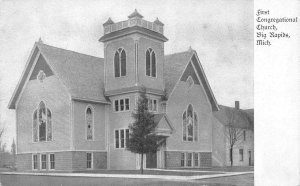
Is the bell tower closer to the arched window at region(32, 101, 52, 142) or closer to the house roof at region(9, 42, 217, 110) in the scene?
the house roof at region(9, 42, 217, 110)

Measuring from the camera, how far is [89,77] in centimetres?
3219

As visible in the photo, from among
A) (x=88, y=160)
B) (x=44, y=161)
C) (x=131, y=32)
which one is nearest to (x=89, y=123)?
(x=88, y=160)

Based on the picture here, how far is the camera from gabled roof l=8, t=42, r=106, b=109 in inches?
1191

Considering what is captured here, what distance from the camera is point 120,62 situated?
31.4 metres

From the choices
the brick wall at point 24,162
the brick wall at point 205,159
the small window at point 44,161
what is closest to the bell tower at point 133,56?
the small window at point 44,161

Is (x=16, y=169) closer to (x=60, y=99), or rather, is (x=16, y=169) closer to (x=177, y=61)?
(x=60, y=99)

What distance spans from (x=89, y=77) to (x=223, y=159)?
13.1m

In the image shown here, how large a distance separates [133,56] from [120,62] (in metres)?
1.17

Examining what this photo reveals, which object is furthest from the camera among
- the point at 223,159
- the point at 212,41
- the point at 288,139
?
the point at 223,159

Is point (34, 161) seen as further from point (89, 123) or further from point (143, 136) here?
point (143, 136)

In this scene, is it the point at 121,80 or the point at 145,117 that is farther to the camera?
the point at 121,80

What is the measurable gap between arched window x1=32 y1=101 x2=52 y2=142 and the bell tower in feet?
13.4

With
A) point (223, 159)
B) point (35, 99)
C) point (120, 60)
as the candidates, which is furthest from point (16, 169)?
point (223, 159)

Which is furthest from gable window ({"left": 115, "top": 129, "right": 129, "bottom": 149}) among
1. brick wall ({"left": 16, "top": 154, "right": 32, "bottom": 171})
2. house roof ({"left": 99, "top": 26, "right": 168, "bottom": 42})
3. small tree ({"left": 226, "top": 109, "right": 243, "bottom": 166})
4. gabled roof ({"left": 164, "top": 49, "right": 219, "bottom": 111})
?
small tree ({"left": 226, "top": 109, "right": 243, "bottom": 166})
